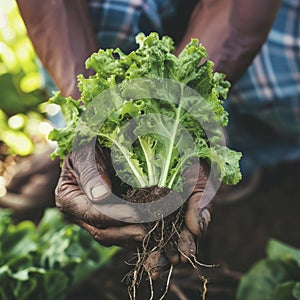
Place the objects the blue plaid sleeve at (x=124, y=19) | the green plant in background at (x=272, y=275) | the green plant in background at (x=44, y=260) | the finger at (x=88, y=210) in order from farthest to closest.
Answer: the blue plaid sleeve at (x=124, y=19)
the green plant in background at (x=272, y=275)
the green plant in background at (x=44, y=260)
the finger at (x=88, y=210)

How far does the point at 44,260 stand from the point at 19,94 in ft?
4.32

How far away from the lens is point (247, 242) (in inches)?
110

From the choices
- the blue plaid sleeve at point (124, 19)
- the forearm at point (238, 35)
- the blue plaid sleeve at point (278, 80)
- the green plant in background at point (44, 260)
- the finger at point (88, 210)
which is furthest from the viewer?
the blue plaid sleeve at point (278, 80)

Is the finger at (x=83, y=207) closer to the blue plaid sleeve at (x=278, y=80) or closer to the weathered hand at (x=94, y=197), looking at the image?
the weathered hand at (x=94, y=197)

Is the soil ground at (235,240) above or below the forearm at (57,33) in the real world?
below

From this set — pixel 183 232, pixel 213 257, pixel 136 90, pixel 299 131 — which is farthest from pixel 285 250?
pixel 136 90

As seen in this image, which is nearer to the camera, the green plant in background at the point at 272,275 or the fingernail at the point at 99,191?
the fingernail at the point at 99,191

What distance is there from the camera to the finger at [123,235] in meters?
1.37

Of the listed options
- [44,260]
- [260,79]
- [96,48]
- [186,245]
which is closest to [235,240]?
[260,79]

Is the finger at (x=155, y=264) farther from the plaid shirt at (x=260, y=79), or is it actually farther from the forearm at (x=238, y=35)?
the plaid shirt at (x=260, y=79)

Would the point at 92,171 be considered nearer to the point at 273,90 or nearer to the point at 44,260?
the point at 44,260

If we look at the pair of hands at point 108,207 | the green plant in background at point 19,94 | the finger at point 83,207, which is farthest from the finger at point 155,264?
the green plant in background at point 19,94

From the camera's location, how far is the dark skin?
54.6 inches

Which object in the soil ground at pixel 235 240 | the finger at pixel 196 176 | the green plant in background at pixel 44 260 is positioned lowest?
the soil ground at pixel 235 240
